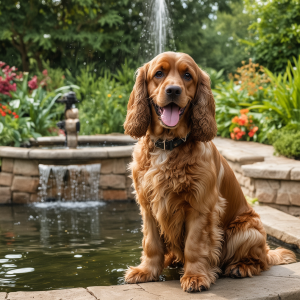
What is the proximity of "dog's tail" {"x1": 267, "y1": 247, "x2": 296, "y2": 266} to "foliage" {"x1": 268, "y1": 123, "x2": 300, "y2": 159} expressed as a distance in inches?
113

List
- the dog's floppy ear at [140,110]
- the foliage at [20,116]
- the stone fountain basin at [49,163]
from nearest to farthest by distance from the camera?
the dog's floppy ear at [140,110]
the stone fountain basin at [49,163]
the foliage at [20,116]

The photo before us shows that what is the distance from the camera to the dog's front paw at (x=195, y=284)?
8.53ft

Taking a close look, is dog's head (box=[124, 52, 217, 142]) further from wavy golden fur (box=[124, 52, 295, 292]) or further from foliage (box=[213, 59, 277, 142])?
foliage (box=[213, 59, 277, 142])

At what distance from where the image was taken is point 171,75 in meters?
2.67

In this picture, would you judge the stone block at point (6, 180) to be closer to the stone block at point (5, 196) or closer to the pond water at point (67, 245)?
the stone block at point (5, 196)

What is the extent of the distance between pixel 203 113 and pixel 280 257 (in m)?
1.34

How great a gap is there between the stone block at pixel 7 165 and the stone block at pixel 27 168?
0.22ft

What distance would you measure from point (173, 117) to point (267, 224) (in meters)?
2.02

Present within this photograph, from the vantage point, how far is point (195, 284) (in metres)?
2.61

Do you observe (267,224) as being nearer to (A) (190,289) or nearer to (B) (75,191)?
(A) (190,289)

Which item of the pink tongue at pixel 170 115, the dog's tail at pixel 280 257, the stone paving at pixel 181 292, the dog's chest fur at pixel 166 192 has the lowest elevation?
the stone paving at pixel 181 292

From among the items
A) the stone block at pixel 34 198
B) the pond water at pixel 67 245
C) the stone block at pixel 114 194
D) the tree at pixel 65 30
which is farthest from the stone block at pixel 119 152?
the tree at pixel 65 30

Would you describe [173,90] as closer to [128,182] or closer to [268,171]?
[268,171]

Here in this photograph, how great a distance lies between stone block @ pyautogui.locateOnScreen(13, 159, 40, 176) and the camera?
20.3 feet
